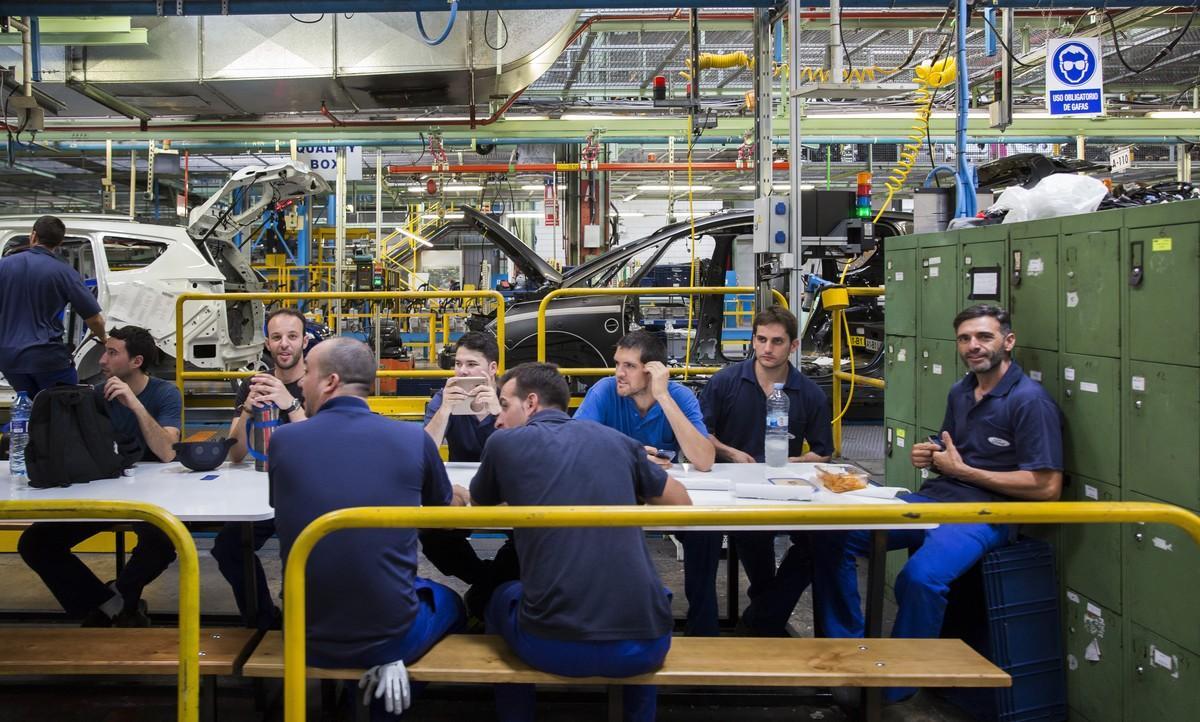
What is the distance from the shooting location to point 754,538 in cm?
412

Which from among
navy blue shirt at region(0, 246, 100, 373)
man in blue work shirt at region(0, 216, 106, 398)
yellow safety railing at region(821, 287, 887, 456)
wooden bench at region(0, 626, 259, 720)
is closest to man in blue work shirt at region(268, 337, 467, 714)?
wooden bench at region(0, 626, 259, 720)

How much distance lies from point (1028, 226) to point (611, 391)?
1.94 m

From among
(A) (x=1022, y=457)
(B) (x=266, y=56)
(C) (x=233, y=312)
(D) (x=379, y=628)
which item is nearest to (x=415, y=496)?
(D) (x=379, y=628)

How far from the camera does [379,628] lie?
2.66 meters

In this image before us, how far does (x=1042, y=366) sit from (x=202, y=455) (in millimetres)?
3594

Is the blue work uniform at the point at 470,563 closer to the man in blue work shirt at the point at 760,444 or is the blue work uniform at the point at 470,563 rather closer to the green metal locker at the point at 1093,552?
the man in blue work shirt at the point at 760,444

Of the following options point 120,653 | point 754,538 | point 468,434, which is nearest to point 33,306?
point 468,434

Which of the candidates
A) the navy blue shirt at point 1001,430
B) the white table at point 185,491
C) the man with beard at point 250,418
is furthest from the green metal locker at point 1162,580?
the man with beard at point 250,418

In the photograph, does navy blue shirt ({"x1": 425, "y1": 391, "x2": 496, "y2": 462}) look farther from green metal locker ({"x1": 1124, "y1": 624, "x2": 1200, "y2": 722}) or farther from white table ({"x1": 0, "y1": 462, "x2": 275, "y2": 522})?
green metal locker ({"x1": 1124, "y1": 624, "x2": 1200, "y2": 722})

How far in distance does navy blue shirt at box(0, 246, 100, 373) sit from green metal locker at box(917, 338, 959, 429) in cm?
520

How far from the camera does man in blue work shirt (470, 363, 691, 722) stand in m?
2.58

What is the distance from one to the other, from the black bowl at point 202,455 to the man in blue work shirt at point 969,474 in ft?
8.56

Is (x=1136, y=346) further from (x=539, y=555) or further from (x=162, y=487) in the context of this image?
(x=162, y=487)

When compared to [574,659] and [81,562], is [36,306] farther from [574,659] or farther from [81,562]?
[574,659]
